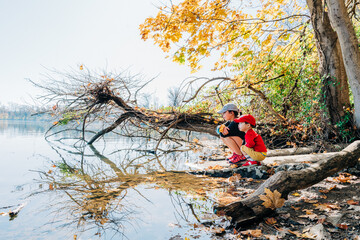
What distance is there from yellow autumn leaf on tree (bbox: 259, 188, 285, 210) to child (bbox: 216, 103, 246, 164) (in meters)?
2.18

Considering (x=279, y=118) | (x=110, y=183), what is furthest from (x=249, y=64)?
(x=110, y=183)

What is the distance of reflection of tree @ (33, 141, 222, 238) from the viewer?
2393mm

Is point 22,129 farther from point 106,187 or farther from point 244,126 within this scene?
point 244,126

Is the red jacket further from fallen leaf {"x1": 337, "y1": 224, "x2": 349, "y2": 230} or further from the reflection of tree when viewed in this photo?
fallen leaf {"x1": 337, "y1": 224, "x2": 349, "y2": 230}

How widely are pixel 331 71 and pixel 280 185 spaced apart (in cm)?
495

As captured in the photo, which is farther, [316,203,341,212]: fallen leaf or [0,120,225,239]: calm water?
[316,203,341,212]: fallen leaf

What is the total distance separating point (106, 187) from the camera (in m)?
3.53

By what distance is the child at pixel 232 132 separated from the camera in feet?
14.5

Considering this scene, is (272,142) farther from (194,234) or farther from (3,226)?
(3,226)

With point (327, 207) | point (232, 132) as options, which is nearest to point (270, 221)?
point (327, 207)

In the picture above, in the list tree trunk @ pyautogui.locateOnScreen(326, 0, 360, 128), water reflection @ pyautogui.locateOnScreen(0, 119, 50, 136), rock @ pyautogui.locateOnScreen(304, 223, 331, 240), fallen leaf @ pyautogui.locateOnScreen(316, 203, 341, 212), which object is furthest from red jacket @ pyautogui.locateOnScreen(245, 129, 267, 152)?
water reflection @ pyautogui.locateOnScreen(0, 119, 50, 136)

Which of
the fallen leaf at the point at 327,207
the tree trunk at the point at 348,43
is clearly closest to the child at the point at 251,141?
the fallen leaf at the point at 327,207

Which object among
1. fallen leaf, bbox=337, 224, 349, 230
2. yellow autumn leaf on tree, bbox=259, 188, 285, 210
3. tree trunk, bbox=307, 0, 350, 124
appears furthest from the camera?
tree trunk, bbox=307, 0, 350, 124

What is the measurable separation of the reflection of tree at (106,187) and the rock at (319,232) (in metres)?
1.17
